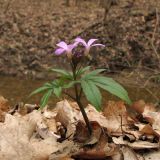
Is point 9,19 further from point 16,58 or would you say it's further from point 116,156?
point 116,156

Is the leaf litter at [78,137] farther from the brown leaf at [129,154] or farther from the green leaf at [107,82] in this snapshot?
the green leaf at [107,82]

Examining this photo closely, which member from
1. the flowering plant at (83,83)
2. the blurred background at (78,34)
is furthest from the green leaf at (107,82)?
the blurred background at (78,34)

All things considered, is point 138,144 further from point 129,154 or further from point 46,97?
point 46,97

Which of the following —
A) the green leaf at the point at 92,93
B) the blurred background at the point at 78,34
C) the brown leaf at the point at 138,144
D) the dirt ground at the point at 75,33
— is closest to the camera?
the green leaf at the point at 92,93

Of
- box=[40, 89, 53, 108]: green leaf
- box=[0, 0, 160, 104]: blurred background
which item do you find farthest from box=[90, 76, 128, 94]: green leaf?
box=[0, 0, 160, 104]: blurred background

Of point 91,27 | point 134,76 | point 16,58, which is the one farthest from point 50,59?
point 134,76

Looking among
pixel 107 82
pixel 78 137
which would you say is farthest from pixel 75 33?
pixel 107 82
